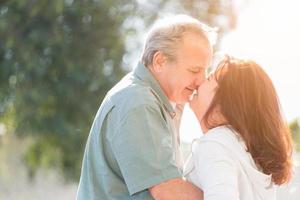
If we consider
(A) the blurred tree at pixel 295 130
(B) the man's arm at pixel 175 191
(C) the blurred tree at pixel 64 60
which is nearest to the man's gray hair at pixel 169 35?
(B) the man's arm at pixel 175 191

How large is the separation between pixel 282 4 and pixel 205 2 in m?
1.00

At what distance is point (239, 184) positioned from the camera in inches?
69.1

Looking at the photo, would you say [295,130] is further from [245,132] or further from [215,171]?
[215,171]

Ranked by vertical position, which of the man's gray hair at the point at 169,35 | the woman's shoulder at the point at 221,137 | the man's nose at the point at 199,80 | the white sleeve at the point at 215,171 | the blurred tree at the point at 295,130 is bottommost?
the blurred tree at the point at 295,130

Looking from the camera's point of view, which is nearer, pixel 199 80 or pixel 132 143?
pixel 132 143

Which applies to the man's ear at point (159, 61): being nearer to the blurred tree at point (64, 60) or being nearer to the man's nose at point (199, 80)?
the man's nose at point (199, 80)

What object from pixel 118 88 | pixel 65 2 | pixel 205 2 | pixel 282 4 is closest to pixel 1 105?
pixel 65 2

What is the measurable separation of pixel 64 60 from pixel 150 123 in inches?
132

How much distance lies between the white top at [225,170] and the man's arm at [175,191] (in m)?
0.03

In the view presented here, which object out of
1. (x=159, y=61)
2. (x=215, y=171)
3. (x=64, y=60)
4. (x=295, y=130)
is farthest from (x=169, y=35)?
(x=64, y=60)

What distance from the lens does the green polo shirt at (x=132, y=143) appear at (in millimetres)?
1749

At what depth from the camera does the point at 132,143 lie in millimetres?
1752

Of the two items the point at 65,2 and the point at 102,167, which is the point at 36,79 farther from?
the point at 102,167

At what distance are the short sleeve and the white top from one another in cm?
7
